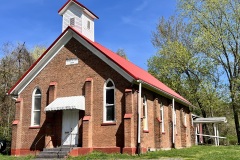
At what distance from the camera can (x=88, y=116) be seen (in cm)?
1967

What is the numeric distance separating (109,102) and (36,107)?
573 cm

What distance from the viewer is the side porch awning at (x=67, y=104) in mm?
19234

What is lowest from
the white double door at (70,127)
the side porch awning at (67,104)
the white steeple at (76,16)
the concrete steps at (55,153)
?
the concrete steps at (55,153)

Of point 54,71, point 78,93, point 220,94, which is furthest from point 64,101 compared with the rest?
point 220,94

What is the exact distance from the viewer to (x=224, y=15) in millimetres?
36375

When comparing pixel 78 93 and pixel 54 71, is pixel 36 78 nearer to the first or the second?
pixel 54 71

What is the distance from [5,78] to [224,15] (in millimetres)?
26524

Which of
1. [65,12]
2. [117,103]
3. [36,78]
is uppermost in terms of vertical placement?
[65,12]

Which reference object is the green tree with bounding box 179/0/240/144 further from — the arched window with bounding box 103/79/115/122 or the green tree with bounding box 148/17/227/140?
the arched window with bounding box 103/79/115/122

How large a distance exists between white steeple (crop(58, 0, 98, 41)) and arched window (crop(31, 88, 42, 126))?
5144mm

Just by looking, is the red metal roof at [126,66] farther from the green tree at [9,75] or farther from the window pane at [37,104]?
the green tree at [9,75]

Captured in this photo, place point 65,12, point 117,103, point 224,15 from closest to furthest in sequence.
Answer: point 117,103 < point 65,12 < point 224,15

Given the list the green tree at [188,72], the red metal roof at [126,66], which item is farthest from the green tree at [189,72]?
the red metal roof at [126,66]

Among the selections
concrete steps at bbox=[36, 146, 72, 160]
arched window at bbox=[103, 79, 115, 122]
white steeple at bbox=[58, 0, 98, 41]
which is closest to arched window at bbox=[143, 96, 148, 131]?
arched window at bbox=[103, 79, 115, 122]
